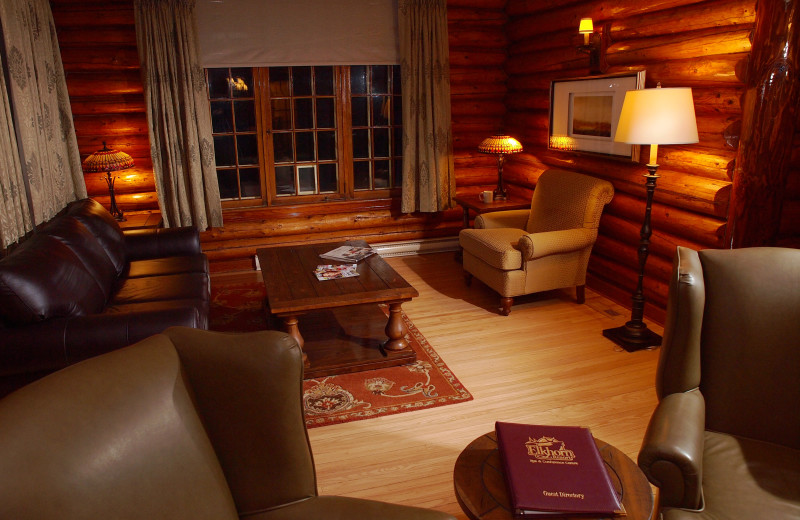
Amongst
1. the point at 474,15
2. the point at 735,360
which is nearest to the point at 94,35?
the point at 474,15

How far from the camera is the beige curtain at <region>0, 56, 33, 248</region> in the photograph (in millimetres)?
3057

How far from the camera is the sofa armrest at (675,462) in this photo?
5.23 ft

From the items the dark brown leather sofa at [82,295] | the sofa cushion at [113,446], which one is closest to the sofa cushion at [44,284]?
the dark brown leather sofa at [82,295]

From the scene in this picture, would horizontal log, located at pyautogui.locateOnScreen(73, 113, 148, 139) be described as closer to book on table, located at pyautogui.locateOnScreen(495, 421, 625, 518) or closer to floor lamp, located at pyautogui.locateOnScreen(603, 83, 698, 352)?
floor lamp, located at pyautogui.locateOnScreen(603, 83, 698, 352)

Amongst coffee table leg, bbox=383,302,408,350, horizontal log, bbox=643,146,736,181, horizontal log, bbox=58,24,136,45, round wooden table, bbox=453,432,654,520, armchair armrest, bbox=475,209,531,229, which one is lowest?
coffee table leg, bbox=383,302,408,350

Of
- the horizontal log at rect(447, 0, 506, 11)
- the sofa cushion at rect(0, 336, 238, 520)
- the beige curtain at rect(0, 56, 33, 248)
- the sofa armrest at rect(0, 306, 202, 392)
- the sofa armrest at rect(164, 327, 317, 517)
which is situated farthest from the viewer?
the horizontal log at rect(447, 0, 506, 11)

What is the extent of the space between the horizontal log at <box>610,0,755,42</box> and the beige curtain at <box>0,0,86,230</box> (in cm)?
387

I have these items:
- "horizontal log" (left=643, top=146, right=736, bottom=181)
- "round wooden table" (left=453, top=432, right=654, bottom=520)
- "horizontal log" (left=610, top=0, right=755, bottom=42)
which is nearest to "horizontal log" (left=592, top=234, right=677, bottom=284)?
"horizontal log" (left=643, top=146, right=736, bottom=181)

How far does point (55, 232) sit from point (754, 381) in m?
3.39

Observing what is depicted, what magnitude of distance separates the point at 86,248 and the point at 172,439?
240 centimetres

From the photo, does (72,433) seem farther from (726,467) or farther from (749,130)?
(749,130)

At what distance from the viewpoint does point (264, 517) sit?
1.52m

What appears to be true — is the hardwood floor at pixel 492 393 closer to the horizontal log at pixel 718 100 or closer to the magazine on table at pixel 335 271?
the magazine on table at pixel 335 271

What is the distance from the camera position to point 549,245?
158 inches
